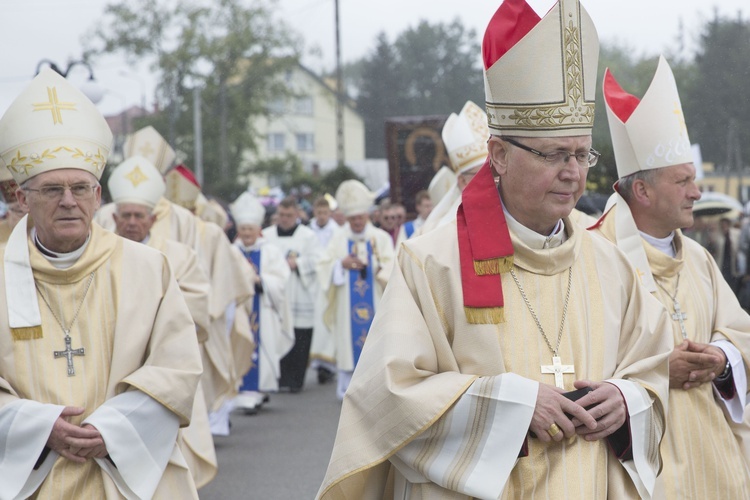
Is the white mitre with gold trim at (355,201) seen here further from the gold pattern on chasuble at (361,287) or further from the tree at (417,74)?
the tree at (417,74)

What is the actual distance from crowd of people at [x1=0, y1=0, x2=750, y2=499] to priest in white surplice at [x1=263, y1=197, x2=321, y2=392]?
7991 mm

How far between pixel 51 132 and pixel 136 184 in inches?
143

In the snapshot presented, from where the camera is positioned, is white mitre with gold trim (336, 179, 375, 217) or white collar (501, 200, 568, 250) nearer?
white collar (501, 200, 568, 250)

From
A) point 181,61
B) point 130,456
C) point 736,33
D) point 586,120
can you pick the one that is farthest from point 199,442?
point 181,61

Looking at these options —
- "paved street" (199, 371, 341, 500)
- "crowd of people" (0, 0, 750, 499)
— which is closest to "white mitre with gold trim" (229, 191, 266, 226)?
"paved street" (199, 371, 341, 500)

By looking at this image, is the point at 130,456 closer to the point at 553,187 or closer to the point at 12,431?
the point at 12,431

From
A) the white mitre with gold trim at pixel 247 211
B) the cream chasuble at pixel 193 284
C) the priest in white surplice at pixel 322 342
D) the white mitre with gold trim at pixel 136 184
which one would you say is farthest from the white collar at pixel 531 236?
the priest in white surplice at pixel 322 342

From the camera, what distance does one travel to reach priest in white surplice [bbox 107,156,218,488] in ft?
19.6

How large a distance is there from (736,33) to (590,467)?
35.1 m

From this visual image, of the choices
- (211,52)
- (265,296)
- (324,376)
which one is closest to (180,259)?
(265,296)

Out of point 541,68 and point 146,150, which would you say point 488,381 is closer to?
point 541,68

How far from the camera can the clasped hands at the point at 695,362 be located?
15.4 ft

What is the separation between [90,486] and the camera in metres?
4.28

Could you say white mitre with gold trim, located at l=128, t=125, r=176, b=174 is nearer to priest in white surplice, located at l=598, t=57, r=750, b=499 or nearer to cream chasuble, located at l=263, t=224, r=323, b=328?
cream chasuble, located at l=263, t=224, r=323, b=328
